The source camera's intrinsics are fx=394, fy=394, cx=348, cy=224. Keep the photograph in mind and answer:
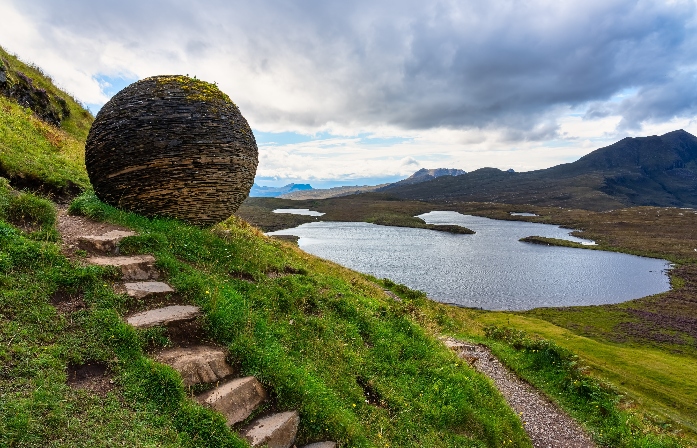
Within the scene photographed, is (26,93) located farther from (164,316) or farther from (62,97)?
(164,316)

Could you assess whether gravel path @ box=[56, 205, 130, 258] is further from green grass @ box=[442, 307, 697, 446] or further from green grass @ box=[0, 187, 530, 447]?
green grass @ box=[442, 307, 697, 446]

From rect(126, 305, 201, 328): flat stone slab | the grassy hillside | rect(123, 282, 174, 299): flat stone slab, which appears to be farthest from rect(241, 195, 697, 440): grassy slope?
rect(123, 282, 174, 299): flat stone slab

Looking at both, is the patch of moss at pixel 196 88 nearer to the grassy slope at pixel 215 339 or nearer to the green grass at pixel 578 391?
the grassy slope at pixel 215 339

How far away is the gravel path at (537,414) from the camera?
1285cm

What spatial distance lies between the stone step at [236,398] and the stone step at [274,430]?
0.97 feet

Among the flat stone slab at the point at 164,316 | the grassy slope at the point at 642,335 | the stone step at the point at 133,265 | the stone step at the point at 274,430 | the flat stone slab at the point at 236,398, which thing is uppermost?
the stone step at the point at 133,265

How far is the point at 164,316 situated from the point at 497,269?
77.3m

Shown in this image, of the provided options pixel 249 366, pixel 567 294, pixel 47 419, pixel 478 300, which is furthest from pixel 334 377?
pixel 567 294

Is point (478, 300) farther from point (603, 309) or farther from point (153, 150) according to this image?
point (153, 150)

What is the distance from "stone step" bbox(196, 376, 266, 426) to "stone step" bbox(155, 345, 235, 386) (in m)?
0.29

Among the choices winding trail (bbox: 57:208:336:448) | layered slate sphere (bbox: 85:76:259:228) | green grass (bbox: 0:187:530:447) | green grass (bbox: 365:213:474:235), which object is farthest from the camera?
green grass (bbox: 365:213:474:235)

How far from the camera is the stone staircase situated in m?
7.08

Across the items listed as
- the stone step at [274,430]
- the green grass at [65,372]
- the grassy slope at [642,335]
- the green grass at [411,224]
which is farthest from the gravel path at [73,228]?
the green grass at [411,224]

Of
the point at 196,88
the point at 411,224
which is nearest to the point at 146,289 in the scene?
the point at 196,88
